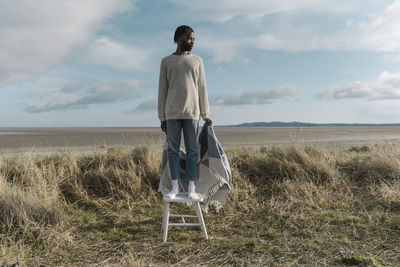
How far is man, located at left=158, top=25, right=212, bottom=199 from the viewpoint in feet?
11.4

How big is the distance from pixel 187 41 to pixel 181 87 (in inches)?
21.8

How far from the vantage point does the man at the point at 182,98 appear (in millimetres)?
3475

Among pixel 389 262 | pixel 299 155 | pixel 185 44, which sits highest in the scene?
pixel 185 44

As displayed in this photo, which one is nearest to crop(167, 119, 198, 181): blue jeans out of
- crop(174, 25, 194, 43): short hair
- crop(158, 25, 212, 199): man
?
crop(158, 25, 212, 199): man

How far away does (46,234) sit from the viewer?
3.61 meters

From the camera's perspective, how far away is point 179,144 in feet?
11.9

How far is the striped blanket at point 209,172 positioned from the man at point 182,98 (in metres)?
0.31

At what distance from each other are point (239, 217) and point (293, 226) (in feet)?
2.63

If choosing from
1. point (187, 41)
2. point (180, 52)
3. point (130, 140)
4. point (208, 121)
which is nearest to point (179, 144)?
point (208, 121)

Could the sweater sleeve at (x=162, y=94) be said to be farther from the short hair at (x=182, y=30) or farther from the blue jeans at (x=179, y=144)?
the short hair at (x=182, y=30)

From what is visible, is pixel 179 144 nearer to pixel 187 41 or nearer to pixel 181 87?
pixel 181 87

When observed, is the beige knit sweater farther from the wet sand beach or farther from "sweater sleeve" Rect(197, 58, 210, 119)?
the wet sand beach

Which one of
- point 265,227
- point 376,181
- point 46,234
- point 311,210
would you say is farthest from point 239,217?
point 376,181

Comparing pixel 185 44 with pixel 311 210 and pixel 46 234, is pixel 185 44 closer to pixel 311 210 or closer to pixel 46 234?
pixel 46 234
